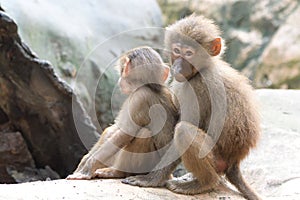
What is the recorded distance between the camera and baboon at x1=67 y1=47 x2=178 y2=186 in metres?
4.61

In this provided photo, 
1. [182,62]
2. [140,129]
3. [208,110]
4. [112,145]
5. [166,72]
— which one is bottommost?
[112,145]

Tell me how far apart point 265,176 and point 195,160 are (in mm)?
1545

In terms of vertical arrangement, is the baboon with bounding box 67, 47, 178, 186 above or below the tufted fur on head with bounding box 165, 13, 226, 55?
below

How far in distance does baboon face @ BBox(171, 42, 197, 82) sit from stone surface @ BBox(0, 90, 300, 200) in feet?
3.00

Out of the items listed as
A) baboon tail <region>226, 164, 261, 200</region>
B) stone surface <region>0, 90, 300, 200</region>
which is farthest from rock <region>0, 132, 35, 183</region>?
baboon tail <region>226, 164, 261, 200</region>

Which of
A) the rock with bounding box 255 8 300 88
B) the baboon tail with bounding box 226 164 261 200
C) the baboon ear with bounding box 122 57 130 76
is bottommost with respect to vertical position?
the rock with bounding box 255 8 300 88

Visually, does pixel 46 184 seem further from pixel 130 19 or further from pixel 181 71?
pixel 130 19

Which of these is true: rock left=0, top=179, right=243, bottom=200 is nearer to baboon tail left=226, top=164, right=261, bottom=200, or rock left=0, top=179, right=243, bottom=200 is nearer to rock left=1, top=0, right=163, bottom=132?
baboon tail left=226, top=164, right=261, bottom=200

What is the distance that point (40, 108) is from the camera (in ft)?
21.8

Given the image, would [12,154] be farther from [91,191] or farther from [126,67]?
[91,191]

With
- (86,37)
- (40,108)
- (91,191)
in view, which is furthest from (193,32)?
(86,37)

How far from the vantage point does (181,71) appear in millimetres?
4609

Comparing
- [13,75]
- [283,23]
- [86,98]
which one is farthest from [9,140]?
[283,23]

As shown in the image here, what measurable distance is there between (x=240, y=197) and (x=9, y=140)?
3222mm
